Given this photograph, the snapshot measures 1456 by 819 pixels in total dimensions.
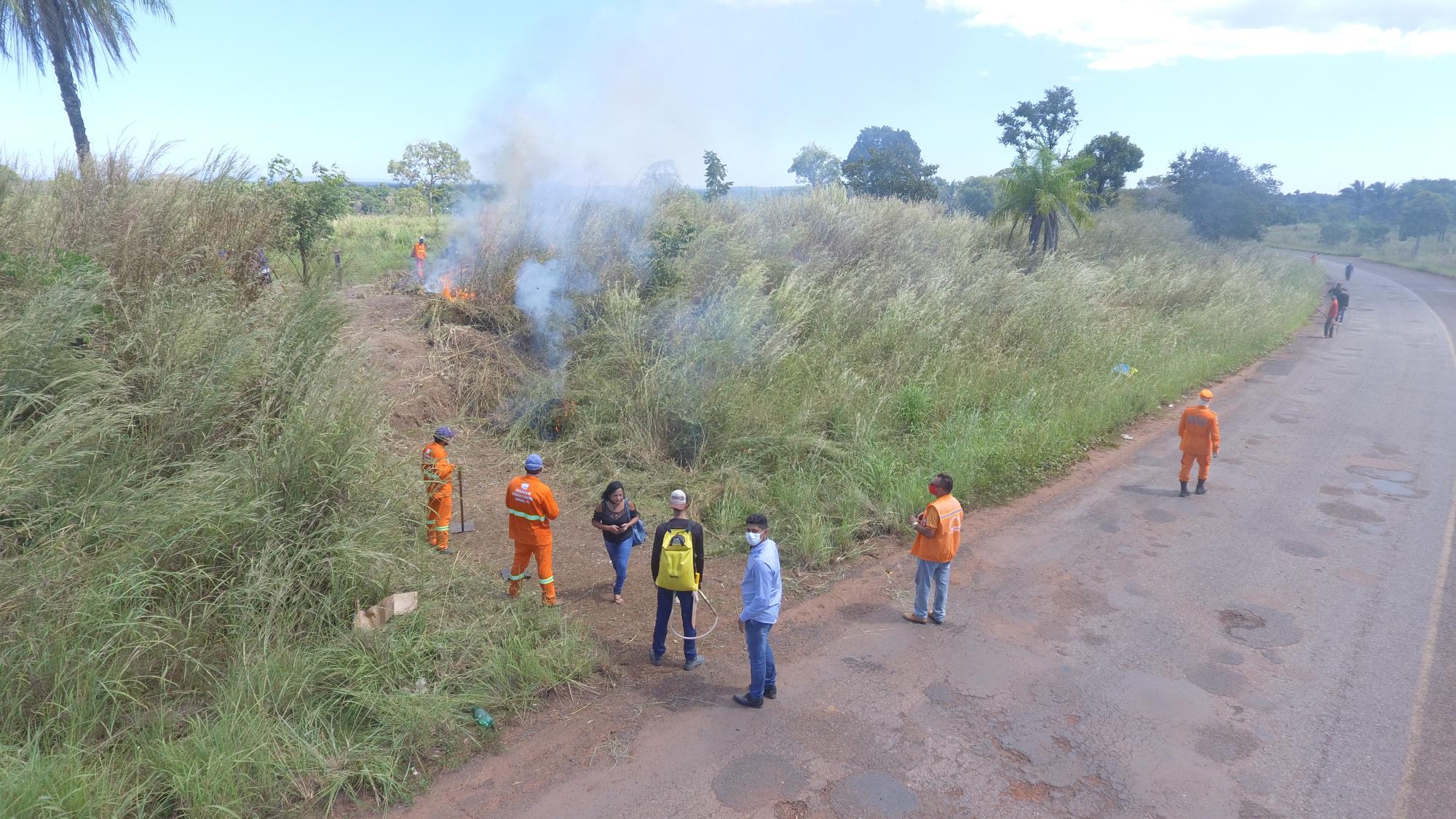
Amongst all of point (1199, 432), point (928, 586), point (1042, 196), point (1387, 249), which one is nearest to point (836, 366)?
point (1199, 432)

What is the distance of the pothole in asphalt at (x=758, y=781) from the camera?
4.00 meters

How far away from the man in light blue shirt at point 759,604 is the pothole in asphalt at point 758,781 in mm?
485

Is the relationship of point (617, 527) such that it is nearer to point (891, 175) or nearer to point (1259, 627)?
point (1259, 627)

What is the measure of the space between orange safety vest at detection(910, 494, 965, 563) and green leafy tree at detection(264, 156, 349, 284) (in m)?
8.04

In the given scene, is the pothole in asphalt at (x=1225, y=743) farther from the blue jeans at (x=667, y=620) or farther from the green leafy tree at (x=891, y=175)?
the green leafy tree at (x=891, y=175)

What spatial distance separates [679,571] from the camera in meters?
5.12

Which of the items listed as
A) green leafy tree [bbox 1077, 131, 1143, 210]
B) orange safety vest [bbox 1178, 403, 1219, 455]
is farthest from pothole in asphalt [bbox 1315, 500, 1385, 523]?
green leafy tree [bbox 1077, 131, 1143, 210]

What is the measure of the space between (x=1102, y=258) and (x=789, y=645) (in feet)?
72.4

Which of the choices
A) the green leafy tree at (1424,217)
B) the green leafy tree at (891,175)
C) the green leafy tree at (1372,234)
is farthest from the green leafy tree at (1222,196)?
the green leafy tree at (1372,234)

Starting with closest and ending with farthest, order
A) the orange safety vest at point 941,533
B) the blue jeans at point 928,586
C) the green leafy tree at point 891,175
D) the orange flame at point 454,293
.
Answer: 1. the orange safety vest at point 941,533
2. the blue jeans at point 928,586
3. the orange flame at point 454,293
4. the green leafy tree at point 891,175

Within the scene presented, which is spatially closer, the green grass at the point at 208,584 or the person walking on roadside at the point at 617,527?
the green grass at the point at 208,584

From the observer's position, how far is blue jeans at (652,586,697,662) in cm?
523

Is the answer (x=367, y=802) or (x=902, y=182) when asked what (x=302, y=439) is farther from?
(x=902, y=182)

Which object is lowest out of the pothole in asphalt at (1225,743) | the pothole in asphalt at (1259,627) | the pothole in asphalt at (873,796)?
the pothole in asphalt at (873,796)
